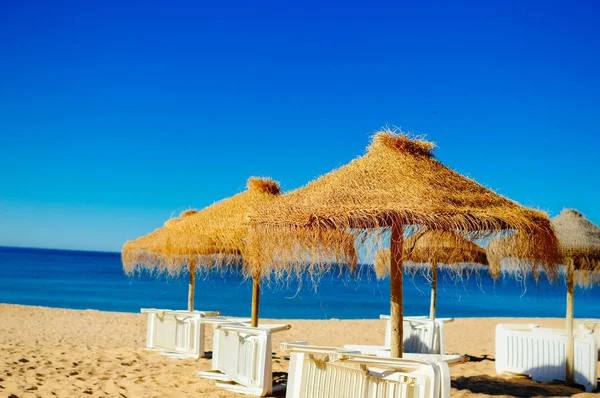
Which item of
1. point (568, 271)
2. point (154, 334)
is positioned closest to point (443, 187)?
point (568, 271)

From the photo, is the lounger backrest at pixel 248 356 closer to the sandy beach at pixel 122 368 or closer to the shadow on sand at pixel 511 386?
the sandy beach at pixel 122 368

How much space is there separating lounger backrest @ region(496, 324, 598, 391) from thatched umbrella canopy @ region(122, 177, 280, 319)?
3248 millimetres

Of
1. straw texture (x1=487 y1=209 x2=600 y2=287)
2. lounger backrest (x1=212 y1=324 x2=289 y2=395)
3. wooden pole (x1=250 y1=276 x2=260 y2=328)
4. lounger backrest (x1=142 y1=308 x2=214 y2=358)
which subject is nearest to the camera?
lounger backrest (x1=212 y1=324 x2=289 y2=395)

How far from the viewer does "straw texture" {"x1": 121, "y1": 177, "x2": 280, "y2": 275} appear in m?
7.11

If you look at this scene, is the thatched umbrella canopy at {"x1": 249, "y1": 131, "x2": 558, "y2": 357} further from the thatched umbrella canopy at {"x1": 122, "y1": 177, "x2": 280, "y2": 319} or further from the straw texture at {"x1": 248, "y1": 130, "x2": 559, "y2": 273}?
the thatched umbrella canopy at {"x1": 122, "y1": 177, "x2": 280, "y2": 319}

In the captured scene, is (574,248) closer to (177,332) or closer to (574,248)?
(574,248)

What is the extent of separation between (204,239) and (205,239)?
14 millimetres

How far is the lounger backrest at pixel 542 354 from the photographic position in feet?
21.5

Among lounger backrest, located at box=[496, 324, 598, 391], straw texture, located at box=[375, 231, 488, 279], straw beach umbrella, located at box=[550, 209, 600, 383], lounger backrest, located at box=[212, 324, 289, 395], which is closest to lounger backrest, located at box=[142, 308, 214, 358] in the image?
lounger backrest, located at box=[212, 324, 289, 395]

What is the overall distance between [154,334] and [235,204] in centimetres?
241

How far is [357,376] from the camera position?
4.00m

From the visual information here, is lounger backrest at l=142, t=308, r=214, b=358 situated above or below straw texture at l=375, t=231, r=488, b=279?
below

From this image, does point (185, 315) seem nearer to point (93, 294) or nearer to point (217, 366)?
point (217, 366)

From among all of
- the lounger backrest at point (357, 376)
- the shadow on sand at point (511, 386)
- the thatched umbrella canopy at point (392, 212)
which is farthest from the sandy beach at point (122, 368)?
the thatched umbrella canopy at point (392, 212)
